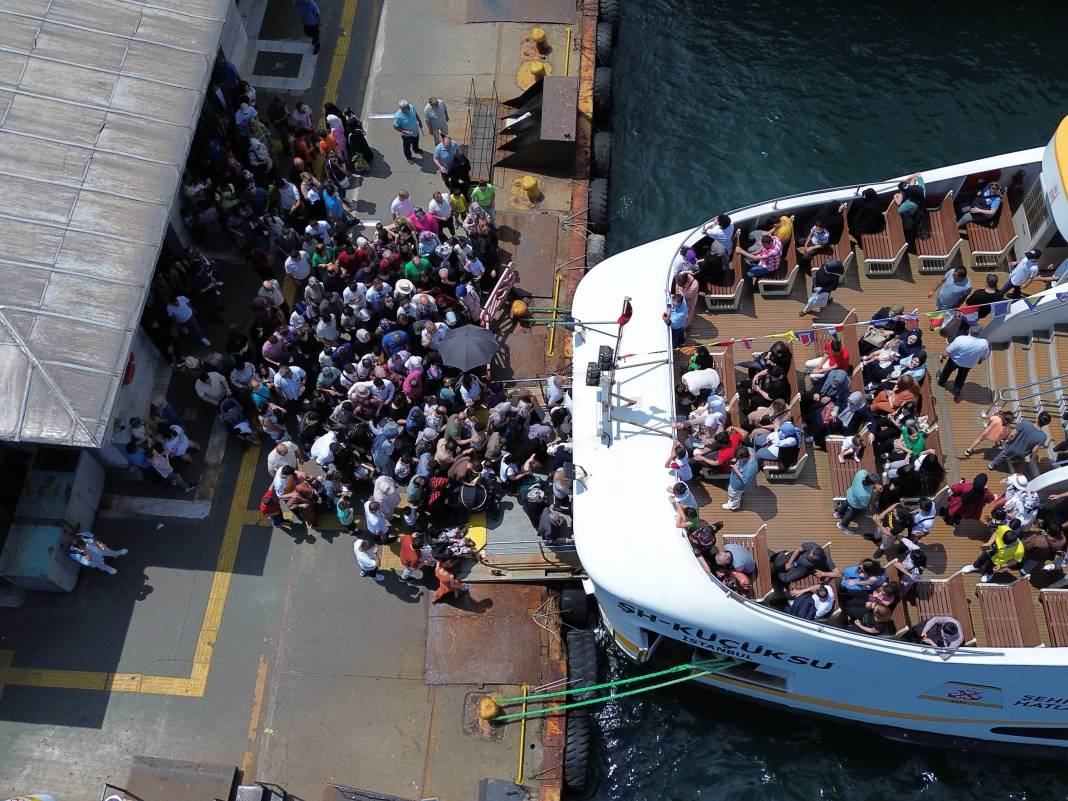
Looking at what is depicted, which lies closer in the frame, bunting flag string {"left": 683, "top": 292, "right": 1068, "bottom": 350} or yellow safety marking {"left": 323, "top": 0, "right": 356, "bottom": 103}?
bunting flag string {"left": 683, "top": 292, "right": 1068, "bottom": 350}

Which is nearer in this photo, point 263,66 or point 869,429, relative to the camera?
point 869,429

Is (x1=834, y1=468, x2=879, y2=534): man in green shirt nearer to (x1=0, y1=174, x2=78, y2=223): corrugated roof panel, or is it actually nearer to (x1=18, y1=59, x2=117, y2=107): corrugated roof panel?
(x1=0, y1=174, x2=78, y2=223): corrugated roof panel

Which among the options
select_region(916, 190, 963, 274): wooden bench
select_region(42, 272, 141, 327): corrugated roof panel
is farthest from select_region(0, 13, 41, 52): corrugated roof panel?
select_region(916, 190, 963, 274): wooden bench

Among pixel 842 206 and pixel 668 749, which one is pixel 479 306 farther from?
pixel 668 749

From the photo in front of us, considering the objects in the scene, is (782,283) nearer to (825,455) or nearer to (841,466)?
(825,455)

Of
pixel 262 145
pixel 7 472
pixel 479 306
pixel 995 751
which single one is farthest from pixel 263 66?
pixel 995 751

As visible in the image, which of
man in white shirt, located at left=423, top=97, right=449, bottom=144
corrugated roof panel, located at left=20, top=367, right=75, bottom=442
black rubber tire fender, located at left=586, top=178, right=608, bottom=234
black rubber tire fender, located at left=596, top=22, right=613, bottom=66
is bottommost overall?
corrugated roof panel, located at left=20, top=367, right=75, bottom=442
